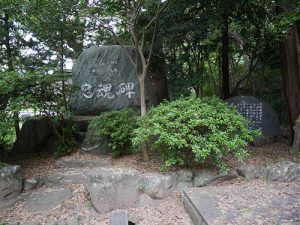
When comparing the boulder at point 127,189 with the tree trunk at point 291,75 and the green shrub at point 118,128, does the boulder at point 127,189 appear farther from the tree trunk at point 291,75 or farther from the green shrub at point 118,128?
the tree trunk at point 291,75

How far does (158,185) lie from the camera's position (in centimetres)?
543

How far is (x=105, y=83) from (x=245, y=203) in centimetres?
457

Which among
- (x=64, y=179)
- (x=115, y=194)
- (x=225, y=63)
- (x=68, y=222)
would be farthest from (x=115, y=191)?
(x=225, y=63)

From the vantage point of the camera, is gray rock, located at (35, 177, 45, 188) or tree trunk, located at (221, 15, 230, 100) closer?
gray rock, located at (35, 177, 45, 188)

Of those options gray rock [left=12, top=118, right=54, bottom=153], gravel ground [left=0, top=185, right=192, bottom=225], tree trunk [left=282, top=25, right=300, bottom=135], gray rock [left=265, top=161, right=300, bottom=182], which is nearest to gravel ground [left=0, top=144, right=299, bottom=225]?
gravel ground [left=0, top=185, right=192, bottom=225]

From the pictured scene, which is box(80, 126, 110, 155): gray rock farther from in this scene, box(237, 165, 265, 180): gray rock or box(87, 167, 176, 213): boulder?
box(237, 165, 265, 180): gray rock

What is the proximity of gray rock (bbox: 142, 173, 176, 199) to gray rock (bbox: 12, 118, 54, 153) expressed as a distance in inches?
128

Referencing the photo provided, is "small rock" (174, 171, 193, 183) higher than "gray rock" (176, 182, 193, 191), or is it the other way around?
"small rock" (174, 171, 193, 183)

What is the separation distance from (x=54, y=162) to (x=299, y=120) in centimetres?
534

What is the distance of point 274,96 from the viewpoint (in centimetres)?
1033

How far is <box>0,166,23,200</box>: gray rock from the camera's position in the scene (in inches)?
217

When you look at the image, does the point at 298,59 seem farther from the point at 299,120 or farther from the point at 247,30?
Result: the point at 247,30

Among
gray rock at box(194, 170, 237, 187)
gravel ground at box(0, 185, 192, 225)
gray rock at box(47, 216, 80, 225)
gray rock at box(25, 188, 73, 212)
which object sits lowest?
gray rock at box(47, 216, 80, 225)

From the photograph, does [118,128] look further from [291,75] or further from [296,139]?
[291,75]
